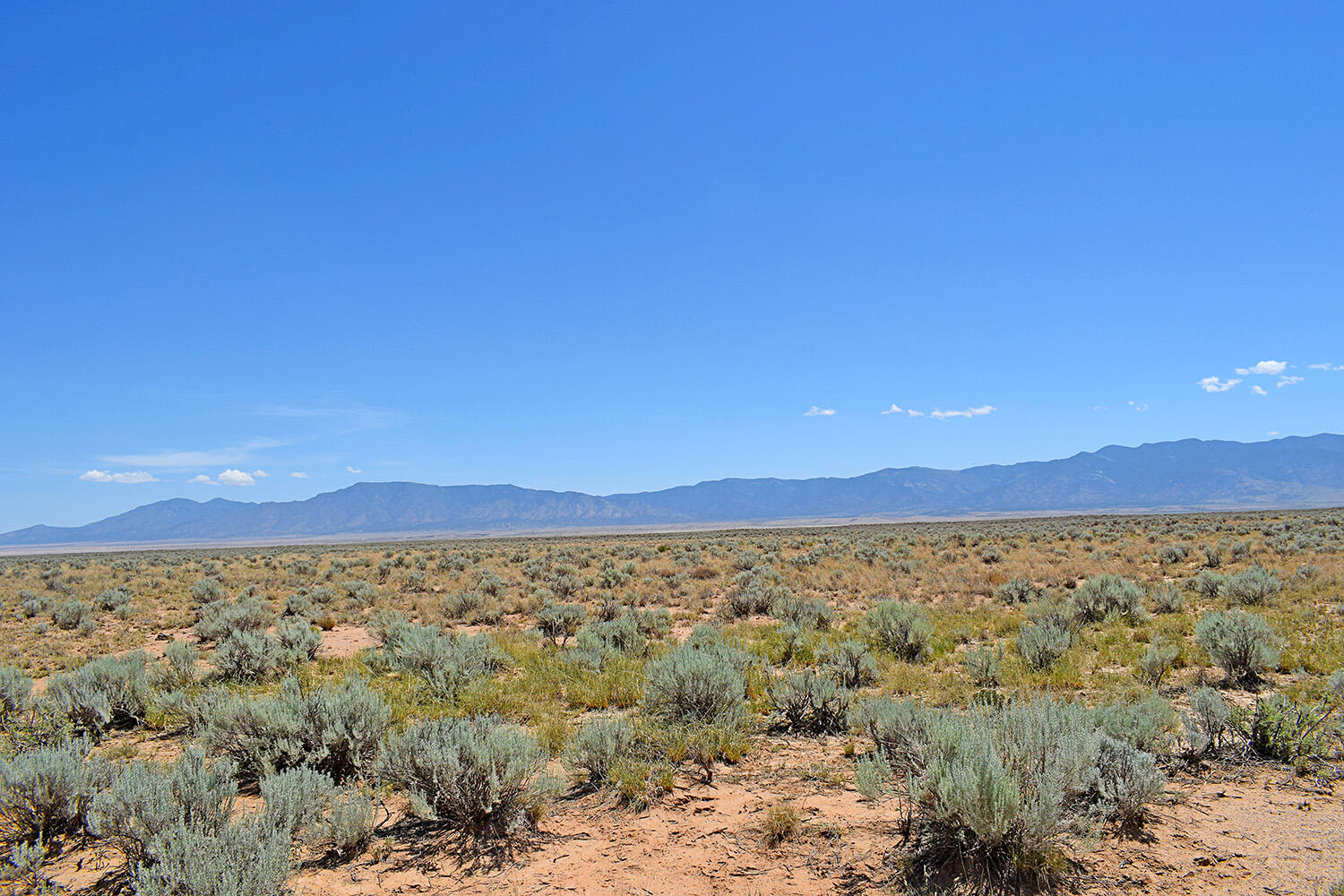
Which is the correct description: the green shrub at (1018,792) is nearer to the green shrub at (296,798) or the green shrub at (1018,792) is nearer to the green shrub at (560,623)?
the green shrub at (296,798)

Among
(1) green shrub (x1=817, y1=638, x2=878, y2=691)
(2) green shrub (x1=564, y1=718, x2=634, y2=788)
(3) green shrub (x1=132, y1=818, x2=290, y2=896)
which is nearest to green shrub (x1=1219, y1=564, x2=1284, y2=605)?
(1) green shrub (x1=817, y1=638, x2=878, y2=691)

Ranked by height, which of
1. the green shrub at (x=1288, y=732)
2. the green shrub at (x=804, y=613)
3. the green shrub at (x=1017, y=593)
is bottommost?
the green shrub at (x=1017, y=593)

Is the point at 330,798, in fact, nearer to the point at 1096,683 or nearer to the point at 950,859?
the point at 950,859

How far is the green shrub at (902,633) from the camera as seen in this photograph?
382 inches

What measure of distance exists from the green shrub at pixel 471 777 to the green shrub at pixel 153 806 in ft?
3.70

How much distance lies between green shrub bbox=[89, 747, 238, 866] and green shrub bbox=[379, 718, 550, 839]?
113 centimetres

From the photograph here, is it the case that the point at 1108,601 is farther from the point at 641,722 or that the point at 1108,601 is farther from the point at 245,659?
the point at 245,659

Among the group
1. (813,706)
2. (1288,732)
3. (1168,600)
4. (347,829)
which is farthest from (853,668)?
(1168,600)

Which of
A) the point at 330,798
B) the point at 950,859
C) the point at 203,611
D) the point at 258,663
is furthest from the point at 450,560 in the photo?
the point at 950,859

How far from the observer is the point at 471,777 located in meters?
4.70

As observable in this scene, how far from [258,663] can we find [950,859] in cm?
984

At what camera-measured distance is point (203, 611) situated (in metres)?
16.2

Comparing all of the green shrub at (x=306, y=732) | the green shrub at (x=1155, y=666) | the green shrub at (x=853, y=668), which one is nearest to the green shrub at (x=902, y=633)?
the green shrub at (x=853, y=668)

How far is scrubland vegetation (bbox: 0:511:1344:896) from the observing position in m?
4.00
